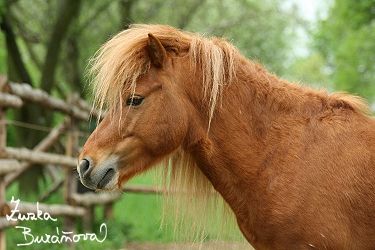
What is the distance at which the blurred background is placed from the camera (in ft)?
33.1

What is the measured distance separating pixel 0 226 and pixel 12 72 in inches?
213

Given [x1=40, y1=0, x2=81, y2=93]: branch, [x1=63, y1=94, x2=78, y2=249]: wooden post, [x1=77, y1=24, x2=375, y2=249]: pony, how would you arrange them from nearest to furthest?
1. [x1=77, y1=24, x2=375, y2=249]: pony
2. [x1=63, y1=94, x2=78, y2=249]: wooden post
3. [x1=40, y1=0, x2=81, y2=93]: branch

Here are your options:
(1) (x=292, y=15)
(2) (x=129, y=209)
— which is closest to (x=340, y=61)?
(1) (x=292, y=15)

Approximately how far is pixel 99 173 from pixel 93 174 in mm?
38

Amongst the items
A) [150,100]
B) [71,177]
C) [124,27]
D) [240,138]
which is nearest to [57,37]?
[124,27]

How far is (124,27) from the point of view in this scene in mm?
8594

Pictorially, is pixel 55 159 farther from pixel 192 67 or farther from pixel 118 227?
pixel 192 67

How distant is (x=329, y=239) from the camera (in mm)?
2826

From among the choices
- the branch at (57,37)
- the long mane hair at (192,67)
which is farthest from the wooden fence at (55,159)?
the branch at (57,37)

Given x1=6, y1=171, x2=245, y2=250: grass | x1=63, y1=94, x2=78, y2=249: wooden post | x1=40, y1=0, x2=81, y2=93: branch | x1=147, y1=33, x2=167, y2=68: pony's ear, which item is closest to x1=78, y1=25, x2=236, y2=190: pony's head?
x1=147, y1=33, x2=167, y2=68: pony's ear

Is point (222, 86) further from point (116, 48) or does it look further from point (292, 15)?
point (292, 15)

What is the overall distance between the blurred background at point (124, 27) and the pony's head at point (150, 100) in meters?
5.27

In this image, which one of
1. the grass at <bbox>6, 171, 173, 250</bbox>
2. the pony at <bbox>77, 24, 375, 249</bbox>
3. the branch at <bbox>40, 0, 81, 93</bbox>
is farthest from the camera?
the branch at <bbox>40, 0, 81, 93</bbox>

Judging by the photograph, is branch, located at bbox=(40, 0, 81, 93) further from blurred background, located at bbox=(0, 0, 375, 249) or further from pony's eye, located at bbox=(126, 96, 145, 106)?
pony's eye, located at bbox=(126, 96, 145, 106)
